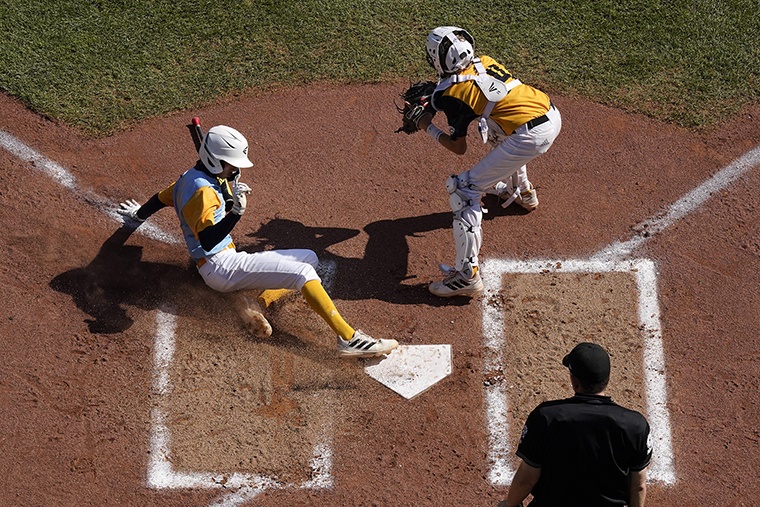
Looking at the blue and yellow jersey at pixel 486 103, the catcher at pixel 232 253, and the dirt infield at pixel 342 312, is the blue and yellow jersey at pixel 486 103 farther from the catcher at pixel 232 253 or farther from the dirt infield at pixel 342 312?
the catcher at pixel 232 253

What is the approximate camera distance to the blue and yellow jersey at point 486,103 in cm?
810

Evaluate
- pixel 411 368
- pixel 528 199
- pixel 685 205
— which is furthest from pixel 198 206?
pixel 685 205

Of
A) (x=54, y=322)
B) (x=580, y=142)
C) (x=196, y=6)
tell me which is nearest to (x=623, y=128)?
(x=580, y=142)

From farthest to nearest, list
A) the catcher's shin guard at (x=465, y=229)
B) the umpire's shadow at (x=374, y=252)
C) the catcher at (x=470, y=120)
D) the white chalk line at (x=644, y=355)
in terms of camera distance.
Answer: the umpire's shadow at (x=374, y=252), the catcher's shin guard at (x=465, y=229), the catcher at (x=470, y=120), the white chalk line at (x=644, y=355)

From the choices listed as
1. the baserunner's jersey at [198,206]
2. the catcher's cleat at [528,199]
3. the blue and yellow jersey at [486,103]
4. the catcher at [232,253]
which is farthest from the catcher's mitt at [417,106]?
the baserunner's jersey at [198,206]

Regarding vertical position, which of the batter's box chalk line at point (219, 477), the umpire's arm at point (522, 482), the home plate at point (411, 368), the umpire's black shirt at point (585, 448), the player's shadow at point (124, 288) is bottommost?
the batter's box chalk line at point (219, 477)

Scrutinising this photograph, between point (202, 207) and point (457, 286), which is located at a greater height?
point (202, 207)

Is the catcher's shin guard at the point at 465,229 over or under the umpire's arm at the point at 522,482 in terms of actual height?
under

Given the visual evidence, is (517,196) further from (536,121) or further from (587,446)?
(587,446)

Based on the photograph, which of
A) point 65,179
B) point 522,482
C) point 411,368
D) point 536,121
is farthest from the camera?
point 65,179

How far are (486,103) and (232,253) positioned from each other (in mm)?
2626

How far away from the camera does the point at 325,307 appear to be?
7.86 meters

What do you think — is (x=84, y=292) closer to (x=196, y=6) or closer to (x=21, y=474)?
(x=21, y=474)

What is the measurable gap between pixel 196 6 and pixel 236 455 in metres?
6.04
